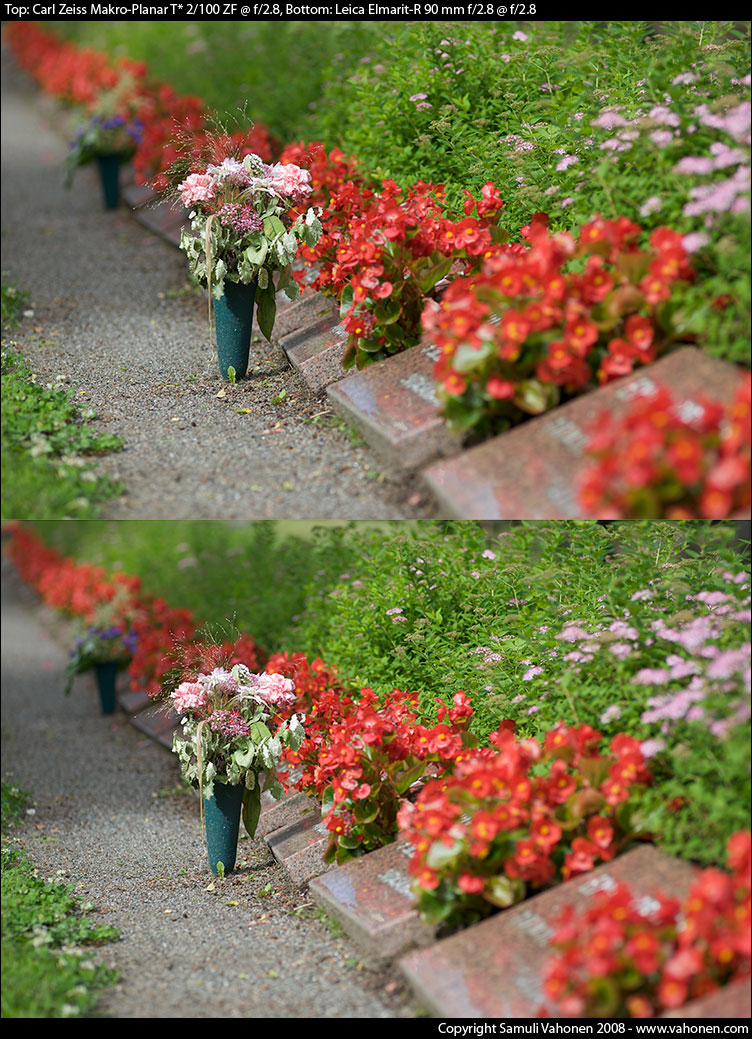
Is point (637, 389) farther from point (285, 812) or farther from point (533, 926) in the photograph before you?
point (285, 812)

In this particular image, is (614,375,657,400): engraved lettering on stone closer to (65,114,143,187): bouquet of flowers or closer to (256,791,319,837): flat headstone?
(256,791,319,837): flat headstone

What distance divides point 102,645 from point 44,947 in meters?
2.97

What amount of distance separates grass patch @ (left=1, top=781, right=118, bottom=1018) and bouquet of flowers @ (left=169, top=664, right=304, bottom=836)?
0.61 m

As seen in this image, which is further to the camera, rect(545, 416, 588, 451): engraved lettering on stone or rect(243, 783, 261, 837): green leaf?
rect(243, 783, 261, 837): green leaf

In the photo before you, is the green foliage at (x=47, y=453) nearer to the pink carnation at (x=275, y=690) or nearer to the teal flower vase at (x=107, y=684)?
the pink carnation at (x=275, y=690)

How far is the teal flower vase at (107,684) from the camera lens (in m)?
6.57

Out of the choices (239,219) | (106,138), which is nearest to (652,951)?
(239,219)

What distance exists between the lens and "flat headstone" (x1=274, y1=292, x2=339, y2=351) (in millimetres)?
4820

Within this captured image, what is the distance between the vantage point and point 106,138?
701cm

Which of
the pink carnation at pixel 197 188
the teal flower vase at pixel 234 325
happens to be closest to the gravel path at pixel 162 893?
the teal flower vase at pixel 234 325

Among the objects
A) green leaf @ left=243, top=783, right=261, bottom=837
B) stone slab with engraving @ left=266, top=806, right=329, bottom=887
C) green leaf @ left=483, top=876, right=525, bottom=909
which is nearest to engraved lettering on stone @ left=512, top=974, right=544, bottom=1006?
green leaf @ left=483, top=876, right=525, bottom=909

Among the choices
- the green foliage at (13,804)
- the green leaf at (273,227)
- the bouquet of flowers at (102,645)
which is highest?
the green leaf at (273,227)

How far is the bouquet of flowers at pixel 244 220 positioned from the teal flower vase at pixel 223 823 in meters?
1.89
